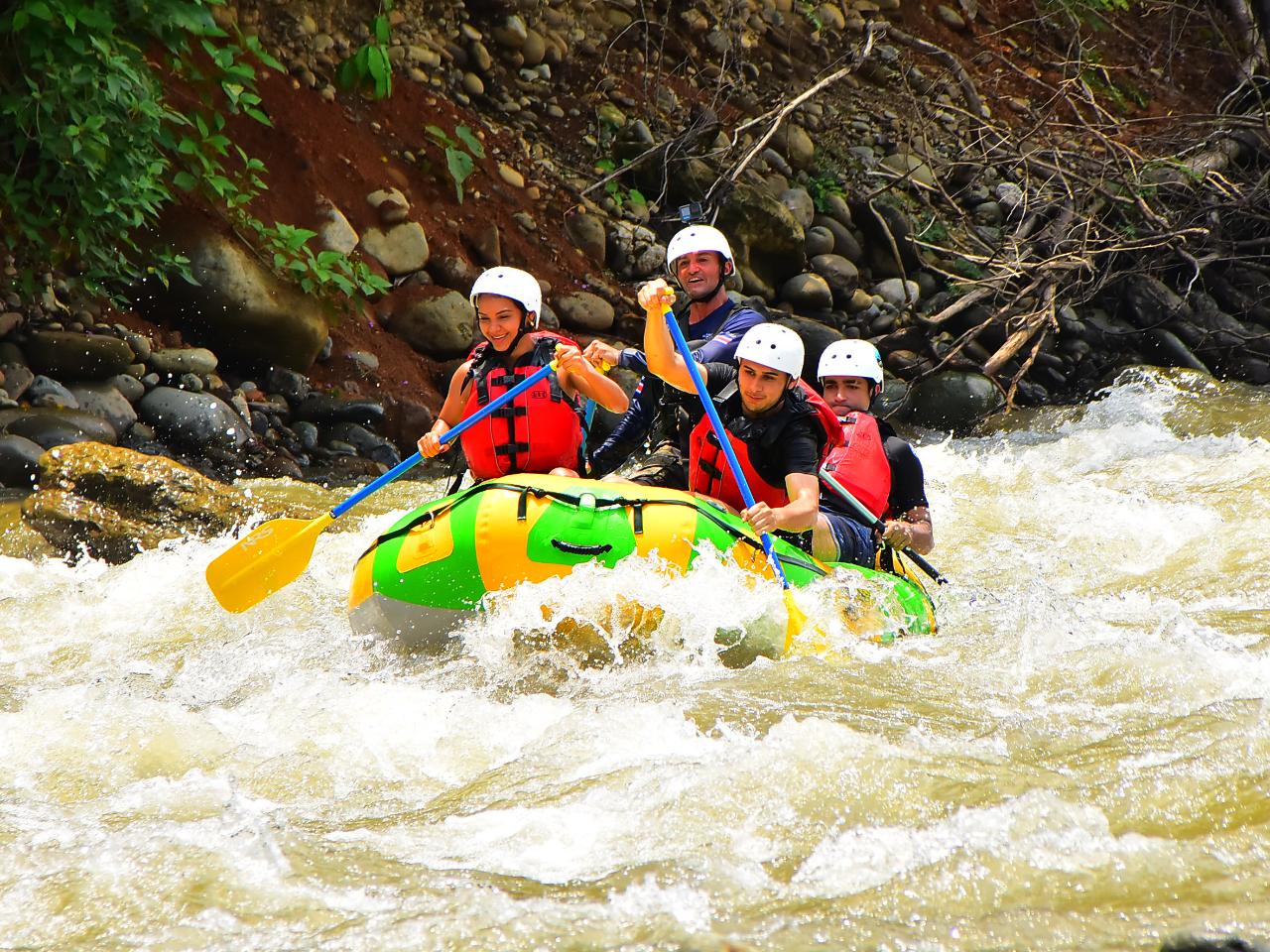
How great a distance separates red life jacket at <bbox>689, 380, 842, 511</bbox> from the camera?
190 inches

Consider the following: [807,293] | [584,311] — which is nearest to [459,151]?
[584,311]

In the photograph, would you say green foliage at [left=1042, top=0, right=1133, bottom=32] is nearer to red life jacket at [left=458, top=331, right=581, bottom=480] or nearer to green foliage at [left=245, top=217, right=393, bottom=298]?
green foliage at [left=245, top=217, right=393, bottom=298]

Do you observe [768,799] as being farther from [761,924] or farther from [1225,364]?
[1225,364]

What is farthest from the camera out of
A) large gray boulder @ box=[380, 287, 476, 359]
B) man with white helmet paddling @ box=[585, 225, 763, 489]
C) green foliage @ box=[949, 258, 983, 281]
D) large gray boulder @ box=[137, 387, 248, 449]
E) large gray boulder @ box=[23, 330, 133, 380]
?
green foliage @ box=[949, 258, 983, 281]

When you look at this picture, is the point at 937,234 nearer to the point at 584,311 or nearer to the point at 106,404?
the point at 584,311

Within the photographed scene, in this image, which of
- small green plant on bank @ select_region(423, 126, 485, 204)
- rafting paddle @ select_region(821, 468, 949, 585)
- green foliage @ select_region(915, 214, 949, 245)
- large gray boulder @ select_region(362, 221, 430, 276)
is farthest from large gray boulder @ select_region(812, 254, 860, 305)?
rafting paddle @ select_region(821, 468, 949, 585)

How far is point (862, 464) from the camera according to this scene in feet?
17.8

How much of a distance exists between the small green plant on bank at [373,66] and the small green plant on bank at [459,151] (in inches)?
19.7

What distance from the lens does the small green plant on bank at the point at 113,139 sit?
6.80 metres

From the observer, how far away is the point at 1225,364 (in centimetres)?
1089

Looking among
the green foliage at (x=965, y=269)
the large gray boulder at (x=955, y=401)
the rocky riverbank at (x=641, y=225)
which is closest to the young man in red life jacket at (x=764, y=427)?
the rocky riverbank at (x=641, y=225)

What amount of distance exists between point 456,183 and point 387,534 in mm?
5577

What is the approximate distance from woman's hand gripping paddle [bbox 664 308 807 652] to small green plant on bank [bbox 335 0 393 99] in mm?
5499

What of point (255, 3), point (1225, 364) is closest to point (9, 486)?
point (255, 3)
